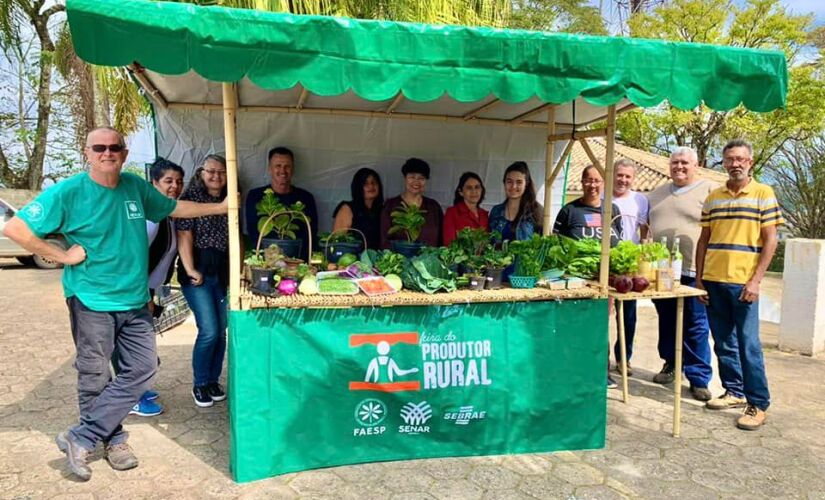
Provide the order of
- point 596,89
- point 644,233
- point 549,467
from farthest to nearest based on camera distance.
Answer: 1. point 644,233
2. point 549,467
3. point 596,89

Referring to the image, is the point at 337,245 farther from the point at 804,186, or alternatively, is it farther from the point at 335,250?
the point at 804,186

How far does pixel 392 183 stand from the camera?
502 centimetres

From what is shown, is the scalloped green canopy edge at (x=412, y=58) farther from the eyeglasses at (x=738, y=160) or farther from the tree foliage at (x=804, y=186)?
the tree foliage at (x=804, y=186)

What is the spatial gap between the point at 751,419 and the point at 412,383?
2.57m

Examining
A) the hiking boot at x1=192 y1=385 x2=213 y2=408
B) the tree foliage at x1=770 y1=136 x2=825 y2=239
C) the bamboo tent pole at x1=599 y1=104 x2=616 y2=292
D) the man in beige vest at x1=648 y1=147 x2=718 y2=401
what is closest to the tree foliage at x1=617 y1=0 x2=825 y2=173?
the tree foliage at x1=770 y1=136 x2=825 y2=239

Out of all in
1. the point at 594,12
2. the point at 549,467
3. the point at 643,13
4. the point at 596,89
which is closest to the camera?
the point at 596,89

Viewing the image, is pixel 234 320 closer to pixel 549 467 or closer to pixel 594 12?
pixel 549 467

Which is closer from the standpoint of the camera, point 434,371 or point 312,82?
point 312,82

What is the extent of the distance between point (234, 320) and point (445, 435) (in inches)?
57.7

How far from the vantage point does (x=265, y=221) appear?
377cm

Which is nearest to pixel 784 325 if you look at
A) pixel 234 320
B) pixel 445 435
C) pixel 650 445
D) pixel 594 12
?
pixel 650 445

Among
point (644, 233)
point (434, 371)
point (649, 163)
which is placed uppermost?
Result: point (649, 163)

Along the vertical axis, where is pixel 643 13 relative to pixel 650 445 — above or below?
above

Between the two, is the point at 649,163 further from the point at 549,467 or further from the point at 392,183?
the point at 549,467
